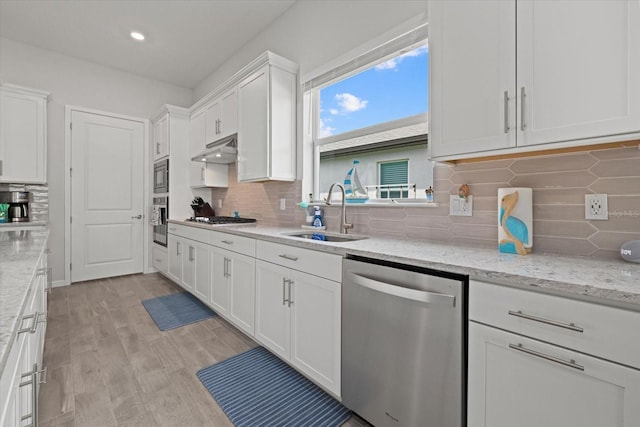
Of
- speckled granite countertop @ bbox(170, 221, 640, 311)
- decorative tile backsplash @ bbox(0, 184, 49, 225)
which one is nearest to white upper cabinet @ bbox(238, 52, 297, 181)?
speckled granite countertop @ bbox(170, 221, 640, 311)

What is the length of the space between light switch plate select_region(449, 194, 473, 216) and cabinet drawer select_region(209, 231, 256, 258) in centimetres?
139

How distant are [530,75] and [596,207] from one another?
0.64 meters

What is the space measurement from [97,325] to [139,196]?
2370 mm

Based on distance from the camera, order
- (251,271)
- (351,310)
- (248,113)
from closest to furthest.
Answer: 1. (351,310)
2. (251,271)
3. (248,113)

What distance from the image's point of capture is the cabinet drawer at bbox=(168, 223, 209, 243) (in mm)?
3052

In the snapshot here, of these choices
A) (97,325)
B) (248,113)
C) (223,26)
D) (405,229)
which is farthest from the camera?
(223,26)

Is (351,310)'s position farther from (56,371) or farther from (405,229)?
(56,371)

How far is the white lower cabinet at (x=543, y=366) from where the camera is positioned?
826 mm

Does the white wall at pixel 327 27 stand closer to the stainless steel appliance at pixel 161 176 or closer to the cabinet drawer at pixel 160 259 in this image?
the stainless steel appliance at pixel 161 176

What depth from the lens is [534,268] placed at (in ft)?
3.51

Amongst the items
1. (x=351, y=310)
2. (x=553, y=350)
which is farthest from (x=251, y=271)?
(x=553, y=350)

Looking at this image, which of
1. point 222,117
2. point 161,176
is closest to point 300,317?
point 222,117

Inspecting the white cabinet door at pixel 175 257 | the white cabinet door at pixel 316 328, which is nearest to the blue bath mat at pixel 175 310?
the white cabinet door at pixel 175 257

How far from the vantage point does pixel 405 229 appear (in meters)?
2.01
